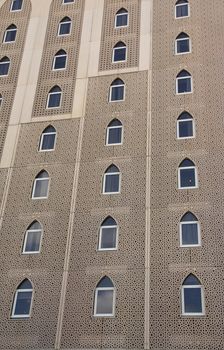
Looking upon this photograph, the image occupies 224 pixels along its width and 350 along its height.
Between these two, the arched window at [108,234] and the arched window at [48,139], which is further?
the arched window at [48,139]

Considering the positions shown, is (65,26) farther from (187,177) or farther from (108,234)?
(108,234)

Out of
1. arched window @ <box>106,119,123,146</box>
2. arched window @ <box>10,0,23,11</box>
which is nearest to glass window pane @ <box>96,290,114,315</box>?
arched window @ <box>106,119,123,146</box>

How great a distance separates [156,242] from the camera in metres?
19.1

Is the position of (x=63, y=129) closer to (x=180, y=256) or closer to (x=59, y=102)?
(x=59, y=102)

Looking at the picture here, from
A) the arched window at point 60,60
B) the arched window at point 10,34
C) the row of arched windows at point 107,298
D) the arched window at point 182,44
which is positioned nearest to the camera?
the row of arched windows at point 107,298

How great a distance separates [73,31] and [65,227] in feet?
37.2

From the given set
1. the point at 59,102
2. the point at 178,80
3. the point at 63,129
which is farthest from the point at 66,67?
the point at 178,80

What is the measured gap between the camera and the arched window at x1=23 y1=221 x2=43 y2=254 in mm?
20281

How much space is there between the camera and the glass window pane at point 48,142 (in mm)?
22823

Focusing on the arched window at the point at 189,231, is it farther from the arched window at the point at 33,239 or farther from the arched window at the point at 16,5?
the arched window at the point at 16,5

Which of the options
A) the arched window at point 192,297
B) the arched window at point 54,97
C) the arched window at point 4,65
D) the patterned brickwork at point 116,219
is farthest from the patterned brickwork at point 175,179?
the arched window at point 4,65

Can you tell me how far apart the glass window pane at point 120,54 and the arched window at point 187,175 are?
6.87 metres

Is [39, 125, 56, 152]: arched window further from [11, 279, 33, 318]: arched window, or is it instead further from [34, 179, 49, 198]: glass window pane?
[11, 279, 33, 318]: arched window

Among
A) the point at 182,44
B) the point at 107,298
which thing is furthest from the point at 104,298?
the point at 182,44
